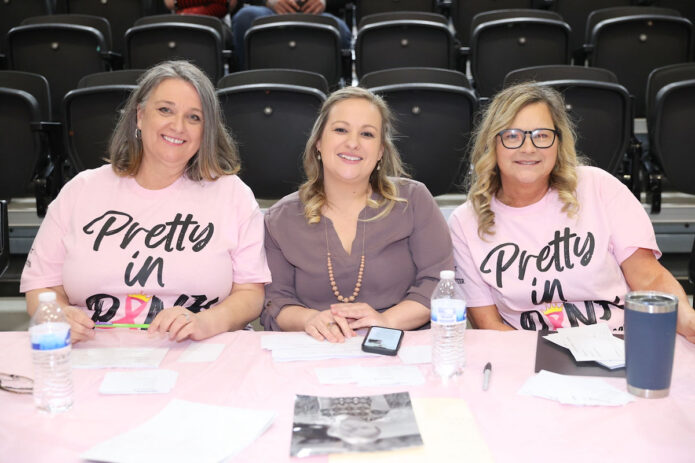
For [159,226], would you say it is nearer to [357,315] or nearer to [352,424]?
[357,315]

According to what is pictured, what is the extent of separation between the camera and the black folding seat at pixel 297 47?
14.3 feet

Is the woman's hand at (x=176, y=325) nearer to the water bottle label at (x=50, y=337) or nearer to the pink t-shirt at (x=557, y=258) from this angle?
the water bottle label at (x=50, y=337)

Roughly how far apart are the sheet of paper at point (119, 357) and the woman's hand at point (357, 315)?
0.46 metres

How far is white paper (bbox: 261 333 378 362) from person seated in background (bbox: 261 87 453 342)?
350 millimetres

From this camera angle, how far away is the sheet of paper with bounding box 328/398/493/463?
125 cm

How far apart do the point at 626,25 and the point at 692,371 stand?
3.23m

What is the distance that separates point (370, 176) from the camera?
243 cm

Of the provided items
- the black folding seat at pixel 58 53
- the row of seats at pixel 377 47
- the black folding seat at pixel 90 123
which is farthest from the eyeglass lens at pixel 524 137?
the black folding seat at pixel 58 53

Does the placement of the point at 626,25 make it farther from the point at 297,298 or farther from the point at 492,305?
the point at 297,298

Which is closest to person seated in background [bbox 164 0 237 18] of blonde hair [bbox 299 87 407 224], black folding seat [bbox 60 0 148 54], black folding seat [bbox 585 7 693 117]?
black folding seat [bbox 60 0 148 54]

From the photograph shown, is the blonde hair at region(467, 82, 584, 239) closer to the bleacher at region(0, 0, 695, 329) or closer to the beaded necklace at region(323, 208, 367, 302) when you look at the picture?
the beaded necklace at region(323, 208, 367, 302)

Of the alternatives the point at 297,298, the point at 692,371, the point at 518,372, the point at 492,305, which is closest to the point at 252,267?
the point at 297,298

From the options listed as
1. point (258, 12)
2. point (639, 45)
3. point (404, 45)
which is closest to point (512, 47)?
point (404, 45)

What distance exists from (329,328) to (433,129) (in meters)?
1.77
